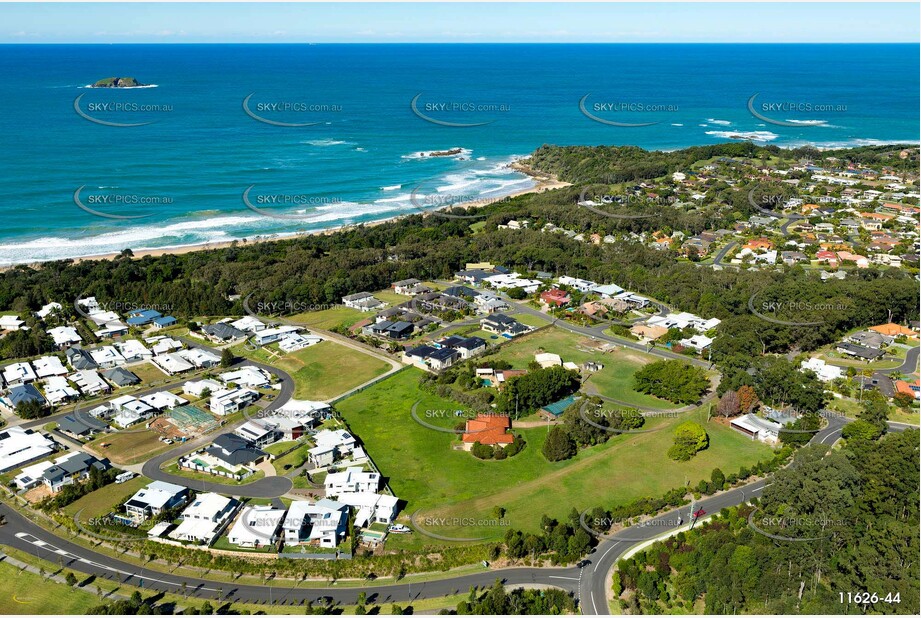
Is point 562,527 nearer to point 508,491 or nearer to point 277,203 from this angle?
point 508,491

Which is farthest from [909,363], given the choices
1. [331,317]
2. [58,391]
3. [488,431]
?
[58,391]

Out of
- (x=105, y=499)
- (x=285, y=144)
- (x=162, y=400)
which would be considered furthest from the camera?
(x=285, y=144)

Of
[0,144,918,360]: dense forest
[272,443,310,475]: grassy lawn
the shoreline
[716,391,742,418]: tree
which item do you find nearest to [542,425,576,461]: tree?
[716,391,742,418]: tree

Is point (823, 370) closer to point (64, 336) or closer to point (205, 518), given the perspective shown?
point (205, 518)

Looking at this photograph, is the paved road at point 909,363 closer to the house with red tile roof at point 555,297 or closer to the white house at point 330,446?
the house with red tile roof at point 555,297

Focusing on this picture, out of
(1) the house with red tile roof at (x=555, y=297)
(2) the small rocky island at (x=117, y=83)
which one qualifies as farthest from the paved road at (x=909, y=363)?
(2) the small rocky island at (x=117, y=83)
